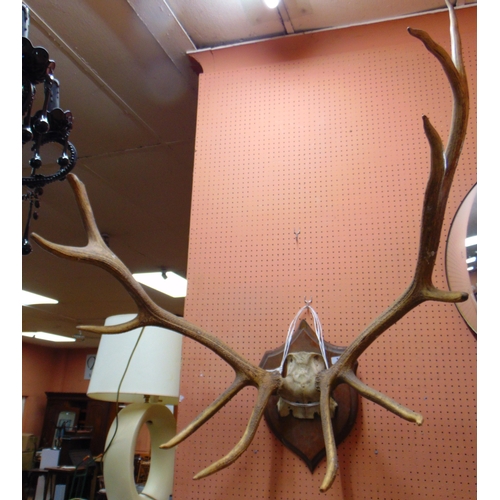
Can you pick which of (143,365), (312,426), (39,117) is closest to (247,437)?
(312,426)

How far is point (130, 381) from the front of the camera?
1.85 m

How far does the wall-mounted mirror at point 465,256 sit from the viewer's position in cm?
147

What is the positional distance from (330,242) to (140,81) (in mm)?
1235

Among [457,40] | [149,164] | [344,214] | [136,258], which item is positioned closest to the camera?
[457,40]

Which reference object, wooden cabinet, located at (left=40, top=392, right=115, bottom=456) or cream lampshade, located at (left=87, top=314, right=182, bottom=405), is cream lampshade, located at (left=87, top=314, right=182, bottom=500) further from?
wooden cabinet, located at (left=40, top=392, right=115, bottom=456)

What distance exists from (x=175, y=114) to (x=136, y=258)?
248cm

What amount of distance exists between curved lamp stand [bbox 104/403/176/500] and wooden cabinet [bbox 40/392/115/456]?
781 cm

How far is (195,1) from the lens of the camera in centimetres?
185

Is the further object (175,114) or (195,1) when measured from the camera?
(175,114)

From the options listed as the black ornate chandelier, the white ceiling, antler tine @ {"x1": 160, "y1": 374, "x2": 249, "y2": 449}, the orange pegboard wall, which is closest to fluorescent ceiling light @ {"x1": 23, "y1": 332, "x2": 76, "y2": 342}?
the white ceiling

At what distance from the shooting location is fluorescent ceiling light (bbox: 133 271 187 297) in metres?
5.29

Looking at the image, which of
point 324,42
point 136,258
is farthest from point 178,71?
point 136,258

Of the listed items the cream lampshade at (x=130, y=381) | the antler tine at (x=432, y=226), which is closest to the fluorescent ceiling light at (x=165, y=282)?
the cream lampshade at (x=130, y=381)

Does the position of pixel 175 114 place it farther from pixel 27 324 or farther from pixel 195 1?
pixel 27 324
